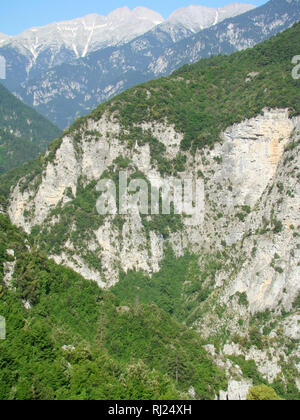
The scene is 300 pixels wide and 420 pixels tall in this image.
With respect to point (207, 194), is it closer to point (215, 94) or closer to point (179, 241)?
point (179, 241)

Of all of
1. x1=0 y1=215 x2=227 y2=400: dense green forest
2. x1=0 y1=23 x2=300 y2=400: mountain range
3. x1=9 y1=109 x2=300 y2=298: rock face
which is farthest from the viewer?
x1=9 y1=109 x2=300 y2=298: rock face

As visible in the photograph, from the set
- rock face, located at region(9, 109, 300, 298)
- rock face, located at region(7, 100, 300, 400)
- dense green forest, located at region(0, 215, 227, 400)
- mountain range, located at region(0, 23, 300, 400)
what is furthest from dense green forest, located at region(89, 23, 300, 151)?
dense green forest, located at region(0, 215, 227, 400)

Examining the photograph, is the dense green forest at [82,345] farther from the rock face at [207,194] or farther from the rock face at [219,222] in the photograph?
the rock face at [207,194]

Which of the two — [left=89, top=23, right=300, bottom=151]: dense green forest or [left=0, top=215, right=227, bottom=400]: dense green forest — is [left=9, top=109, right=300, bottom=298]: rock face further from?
[left=0, top=215, right=227, bottom=400]: dense green forest

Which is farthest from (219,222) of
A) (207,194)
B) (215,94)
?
(215,94)

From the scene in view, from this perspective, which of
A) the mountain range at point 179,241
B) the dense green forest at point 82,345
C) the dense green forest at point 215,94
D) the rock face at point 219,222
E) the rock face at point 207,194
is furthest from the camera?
the dense green forest at point 215,94

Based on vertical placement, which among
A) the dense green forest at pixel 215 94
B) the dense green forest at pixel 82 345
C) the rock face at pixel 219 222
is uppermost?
the dense green forest at pixel 215 94

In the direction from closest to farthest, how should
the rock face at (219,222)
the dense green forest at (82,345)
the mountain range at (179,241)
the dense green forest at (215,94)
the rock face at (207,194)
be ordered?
1. the dense green forest at (82,345)
2. the mountain range at (179,241)
3. the rock face at (219,222)
4. the rock face at (207,194)
5. the dense green forest at (215,94)

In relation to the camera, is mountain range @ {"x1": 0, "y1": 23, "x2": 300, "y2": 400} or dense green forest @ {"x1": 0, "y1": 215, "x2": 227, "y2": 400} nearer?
dense green forest @ {"x1": 0, "y1": 215, "x2": 227, "y2": 400}

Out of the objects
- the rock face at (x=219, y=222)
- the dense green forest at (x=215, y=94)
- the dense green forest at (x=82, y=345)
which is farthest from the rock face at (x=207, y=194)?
the dense green forest at (x=82, y=345)

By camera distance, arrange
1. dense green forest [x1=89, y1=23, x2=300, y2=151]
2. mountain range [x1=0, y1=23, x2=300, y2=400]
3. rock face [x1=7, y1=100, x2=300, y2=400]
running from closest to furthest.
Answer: mountain range [x1=0, y1=23, x2=300, y2=400]
rock face [x1=7, y1=100, x2=300, y2=400]
dense green forest [x1=89, y1=23, x2=300, y2=151]

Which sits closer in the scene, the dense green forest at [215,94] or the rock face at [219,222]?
the rock face at [219,222]
